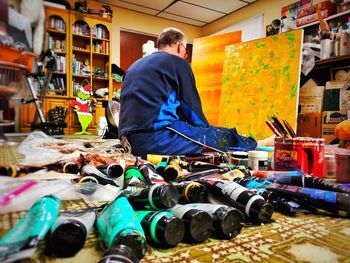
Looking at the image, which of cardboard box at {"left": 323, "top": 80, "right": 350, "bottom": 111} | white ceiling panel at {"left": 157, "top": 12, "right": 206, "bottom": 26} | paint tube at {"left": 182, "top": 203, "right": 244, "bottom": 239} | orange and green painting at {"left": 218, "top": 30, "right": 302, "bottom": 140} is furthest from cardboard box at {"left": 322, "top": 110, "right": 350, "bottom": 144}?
white ceiling panel at {"left": 157, "top": 12, "right": 206, "bottom": 26}

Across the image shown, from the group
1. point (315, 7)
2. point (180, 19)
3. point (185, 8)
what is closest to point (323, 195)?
point (315, 7)

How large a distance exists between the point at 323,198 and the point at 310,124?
2.01 meters

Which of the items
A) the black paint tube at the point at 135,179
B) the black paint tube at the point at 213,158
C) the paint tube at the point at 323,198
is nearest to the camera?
the paint tube at the point at 323,198

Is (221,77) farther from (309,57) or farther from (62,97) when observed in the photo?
(62,97)

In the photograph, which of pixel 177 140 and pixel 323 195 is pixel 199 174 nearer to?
pixel 323 195

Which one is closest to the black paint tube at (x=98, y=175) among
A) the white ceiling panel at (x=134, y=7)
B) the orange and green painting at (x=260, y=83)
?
the orange and green painting at (x=260, y=83)

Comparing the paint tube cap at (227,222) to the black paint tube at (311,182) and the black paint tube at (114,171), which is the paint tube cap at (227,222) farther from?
the black paint tube at (114,171)

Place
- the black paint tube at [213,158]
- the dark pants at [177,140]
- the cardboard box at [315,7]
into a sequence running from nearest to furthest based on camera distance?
the black paint tube at [213,158]
the dark pants at [177,140]
the cardboard box at [315,7]

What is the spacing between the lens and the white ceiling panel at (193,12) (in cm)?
456

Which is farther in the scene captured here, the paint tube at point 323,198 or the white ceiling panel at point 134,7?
the white ceiling panel at point 134,7

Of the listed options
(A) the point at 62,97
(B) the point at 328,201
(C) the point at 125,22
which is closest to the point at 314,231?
(B) the point at 328,201

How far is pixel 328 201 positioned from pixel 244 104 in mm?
2059

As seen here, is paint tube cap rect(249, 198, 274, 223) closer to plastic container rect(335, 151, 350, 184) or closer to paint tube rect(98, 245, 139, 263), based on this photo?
paint tube rect(98, 245, 139, 263)

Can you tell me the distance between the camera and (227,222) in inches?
20.4
